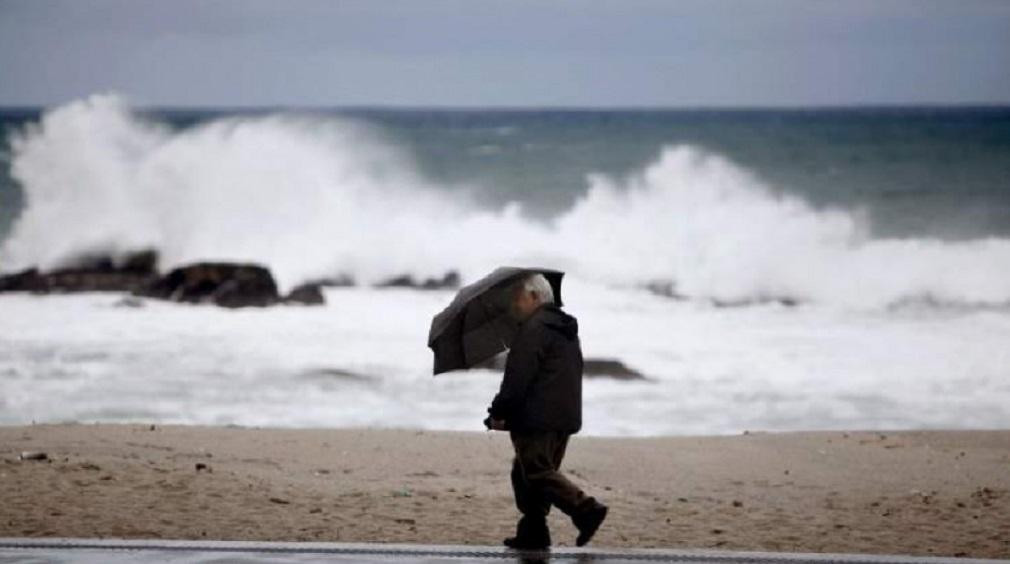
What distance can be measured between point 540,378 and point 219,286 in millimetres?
18680

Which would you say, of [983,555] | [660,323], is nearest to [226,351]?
[660,323]

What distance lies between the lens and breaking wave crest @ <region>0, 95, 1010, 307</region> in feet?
104

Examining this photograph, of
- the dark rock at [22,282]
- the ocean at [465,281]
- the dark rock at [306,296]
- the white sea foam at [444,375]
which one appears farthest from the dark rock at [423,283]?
the dark rock at [22,282]

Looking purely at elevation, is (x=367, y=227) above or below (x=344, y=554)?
above

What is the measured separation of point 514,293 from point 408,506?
8.30 ft

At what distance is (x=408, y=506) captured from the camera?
9.45 meters

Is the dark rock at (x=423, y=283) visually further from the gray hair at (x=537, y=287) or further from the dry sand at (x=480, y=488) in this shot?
the gray hair at (x=537, y=287)

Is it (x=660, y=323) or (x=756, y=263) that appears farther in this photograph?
(x=756, y=263)

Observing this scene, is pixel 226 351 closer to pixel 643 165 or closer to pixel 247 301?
pixel 247 301

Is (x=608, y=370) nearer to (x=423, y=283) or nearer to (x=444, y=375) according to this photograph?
(x=444, y=375)

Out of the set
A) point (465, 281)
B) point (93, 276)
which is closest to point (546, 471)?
point (93, 276)

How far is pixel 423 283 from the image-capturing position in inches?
1260

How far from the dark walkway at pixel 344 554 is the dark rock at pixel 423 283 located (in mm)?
23500

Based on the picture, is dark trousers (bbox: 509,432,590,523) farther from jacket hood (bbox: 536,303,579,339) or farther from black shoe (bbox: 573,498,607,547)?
jacket hood (bbox: 536,303,579,339)
